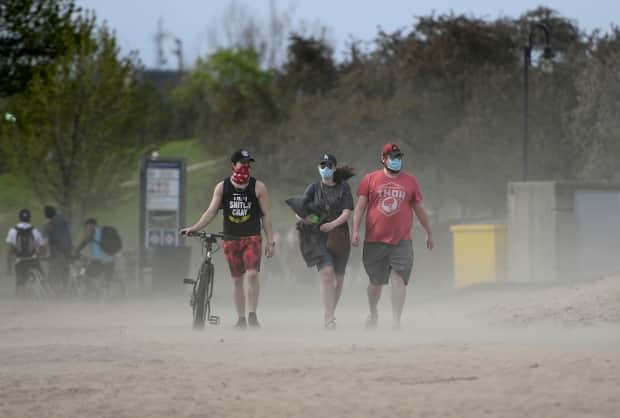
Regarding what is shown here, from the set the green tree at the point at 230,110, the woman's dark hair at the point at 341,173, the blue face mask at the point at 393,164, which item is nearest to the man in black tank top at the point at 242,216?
the woman's dark hair at the point at 341,173

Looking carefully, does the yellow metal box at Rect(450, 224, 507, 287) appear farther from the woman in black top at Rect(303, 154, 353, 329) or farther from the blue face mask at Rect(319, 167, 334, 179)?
the blue face mask at Rect(319, 167, 334, 179)

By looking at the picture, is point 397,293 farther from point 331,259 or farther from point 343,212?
point 343,212

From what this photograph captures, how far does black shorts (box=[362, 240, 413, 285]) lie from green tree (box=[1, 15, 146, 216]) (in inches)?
1112

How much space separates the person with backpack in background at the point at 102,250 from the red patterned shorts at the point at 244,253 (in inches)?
403

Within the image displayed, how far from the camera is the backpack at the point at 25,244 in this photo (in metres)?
24.4

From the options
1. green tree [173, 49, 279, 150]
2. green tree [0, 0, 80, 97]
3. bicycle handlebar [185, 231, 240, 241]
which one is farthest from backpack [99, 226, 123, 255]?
green tree [173, 49, 279, 150]

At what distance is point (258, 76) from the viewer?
113 metres

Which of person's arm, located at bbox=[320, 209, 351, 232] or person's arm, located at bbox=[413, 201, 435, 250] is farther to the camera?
person's arm, located at bbox=[320, 209, 351, 232]

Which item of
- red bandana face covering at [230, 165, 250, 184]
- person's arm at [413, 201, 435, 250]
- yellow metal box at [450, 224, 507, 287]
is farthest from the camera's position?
yellow metal box at [450, 224, 507, 287]

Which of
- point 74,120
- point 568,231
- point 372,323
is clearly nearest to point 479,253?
point 568,231

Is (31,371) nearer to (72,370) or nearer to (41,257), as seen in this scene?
(72,370)

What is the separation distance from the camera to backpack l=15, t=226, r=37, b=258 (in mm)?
24438

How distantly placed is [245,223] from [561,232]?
34.9ft

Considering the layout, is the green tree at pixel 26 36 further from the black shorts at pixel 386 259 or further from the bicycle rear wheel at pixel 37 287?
the black shorts at pixel 386 259
